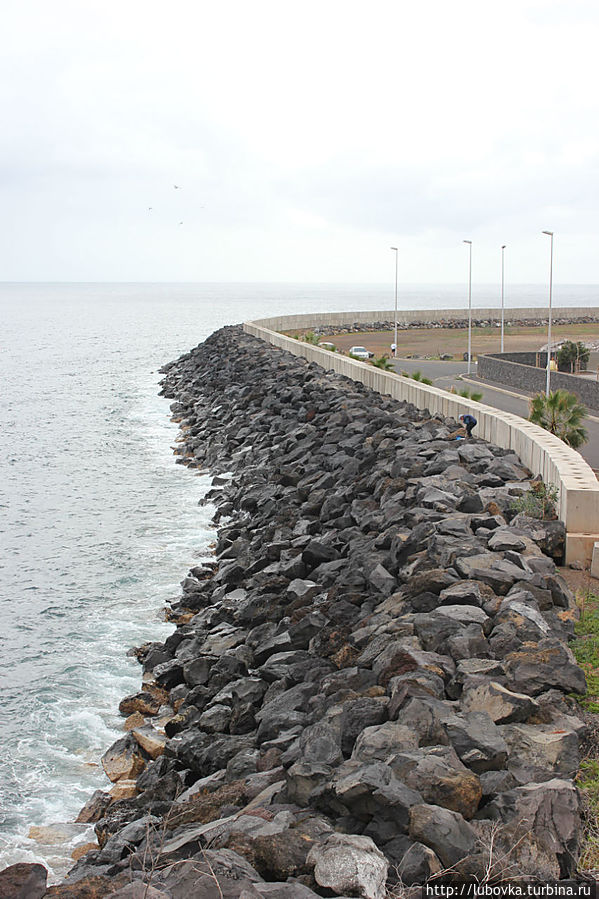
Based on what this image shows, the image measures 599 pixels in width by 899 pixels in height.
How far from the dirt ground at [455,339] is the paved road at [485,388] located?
6.53 m

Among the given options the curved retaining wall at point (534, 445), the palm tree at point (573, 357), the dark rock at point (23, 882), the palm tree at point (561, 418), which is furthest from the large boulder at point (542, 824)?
the palm tree at point (573, 357)

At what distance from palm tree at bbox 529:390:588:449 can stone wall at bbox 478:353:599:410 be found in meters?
11.1

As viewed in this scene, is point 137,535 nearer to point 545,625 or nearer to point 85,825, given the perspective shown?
point 85,825

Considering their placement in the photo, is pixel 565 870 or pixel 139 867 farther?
pixel 139 867

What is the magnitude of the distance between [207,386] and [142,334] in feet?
203

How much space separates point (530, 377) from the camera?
35.0 metres

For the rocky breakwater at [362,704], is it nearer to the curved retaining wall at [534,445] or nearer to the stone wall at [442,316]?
the curved retaining wall at [534,445]

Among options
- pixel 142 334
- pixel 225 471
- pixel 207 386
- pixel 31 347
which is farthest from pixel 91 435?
pixel 142 334

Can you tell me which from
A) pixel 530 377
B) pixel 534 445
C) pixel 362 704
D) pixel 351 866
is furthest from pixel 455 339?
pixel 351 866

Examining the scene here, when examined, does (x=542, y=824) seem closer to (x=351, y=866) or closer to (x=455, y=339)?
(x=351, y=866)

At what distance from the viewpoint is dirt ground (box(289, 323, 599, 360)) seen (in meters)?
56.8

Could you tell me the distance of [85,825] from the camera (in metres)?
7.93

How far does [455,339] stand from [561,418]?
4896 cm

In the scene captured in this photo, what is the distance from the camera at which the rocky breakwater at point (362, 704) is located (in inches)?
185
